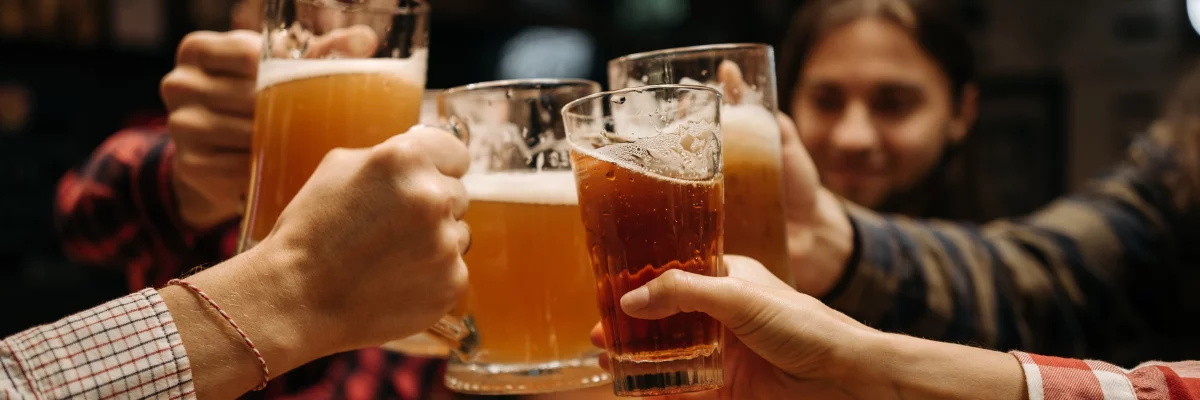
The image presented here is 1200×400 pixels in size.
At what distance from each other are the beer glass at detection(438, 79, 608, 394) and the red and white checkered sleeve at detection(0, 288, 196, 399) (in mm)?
396

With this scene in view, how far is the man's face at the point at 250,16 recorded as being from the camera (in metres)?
1.68

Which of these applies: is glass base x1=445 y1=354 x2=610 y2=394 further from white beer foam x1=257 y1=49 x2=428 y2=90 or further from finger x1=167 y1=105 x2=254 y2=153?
finger x1=167 y1=105 x2=254 y2=153

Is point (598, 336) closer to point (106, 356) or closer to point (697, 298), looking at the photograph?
point (697, 298)

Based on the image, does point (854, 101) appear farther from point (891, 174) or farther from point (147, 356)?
point (147, 356)

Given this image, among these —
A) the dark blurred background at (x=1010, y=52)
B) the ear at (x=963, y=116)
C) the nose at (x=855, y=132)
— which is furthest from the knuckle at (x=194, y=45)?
the dark blurred background at (x=1010, y=52)

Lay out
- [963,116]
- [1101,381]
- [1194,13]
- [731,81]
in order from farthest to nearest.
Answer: [1194,13]
[963,116]
[731,81]
[1101,381]

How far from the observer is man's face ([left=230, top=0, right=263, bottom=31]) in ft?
5.52

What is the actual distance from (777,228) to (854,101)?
53.2 inches

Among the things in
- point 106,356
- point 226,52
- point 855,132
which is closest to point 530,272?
point 106,356

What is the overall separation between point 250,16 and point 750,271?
127 centimetres

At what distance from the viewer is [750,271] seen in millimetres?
1049

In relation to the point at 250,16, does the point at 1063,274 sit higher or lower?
lower

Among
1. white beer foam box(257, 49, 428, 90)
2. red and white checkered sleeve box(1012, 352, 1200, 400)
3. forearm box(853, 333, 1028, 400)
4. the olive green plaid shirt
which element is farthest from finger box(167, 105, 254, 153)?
the olive green plaid shirt

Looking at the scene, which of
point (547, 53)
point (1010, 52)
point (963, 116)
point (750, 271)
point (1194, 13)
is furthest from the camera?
point (1010, 52)
